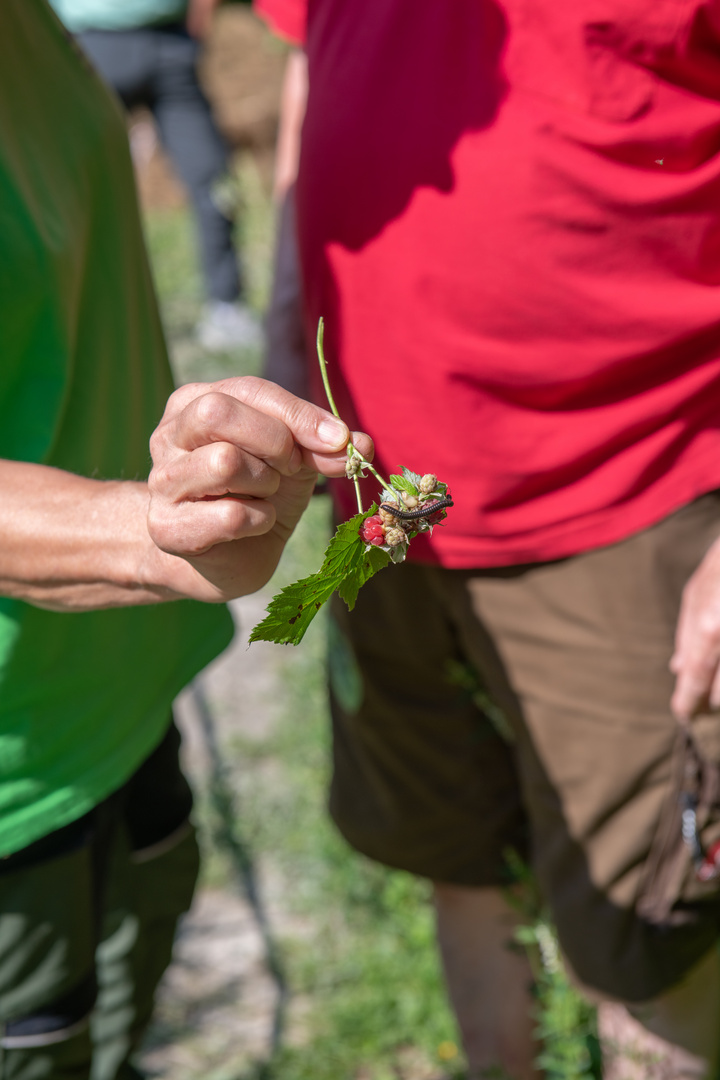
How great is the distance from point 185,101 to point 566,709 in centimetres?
422

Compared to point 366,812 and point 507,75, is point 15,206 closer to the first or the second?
point 507,75

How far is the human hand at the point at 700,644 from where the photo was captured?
1147 mm

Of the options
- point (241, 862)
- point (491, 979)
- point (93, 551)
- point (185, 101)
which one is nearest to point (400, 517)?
point (93, 551)

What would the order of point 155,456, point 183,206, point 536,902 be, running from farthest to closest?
1. point 183,206
2. point 536,902
3. point 155,456

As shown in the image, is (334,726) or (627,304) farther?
(334,726)

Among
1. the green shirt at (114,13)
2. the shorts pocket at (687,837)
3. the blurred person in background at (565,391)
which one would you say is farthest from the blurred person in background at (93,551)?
the green shirt at (114,13)

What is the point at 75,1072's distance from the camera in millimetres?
1348

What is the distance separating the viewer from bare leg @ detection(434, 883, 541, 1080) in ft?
5.50

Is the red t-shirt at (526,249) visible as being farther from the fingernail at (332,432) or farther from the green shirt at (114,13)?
the green shirt at (114,13)

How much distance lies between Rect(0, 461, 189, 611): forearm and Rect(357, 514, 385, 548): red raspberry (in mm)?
203

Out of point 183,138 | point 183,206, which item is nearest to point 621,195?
point 183,138

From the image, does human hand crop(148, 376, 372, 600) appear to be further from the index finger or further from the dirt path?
the dirt path

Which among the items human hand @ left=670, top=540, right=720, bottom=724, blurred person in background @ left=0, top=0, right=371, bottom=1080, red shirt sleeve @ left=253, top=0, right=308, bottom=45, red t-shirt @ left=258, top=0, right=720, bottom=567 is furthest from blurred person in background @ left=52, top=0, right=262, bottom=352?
human hand @ left=670, top=540, right=720, bottom=724

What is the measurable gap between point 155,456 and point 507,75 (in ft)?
2.02
